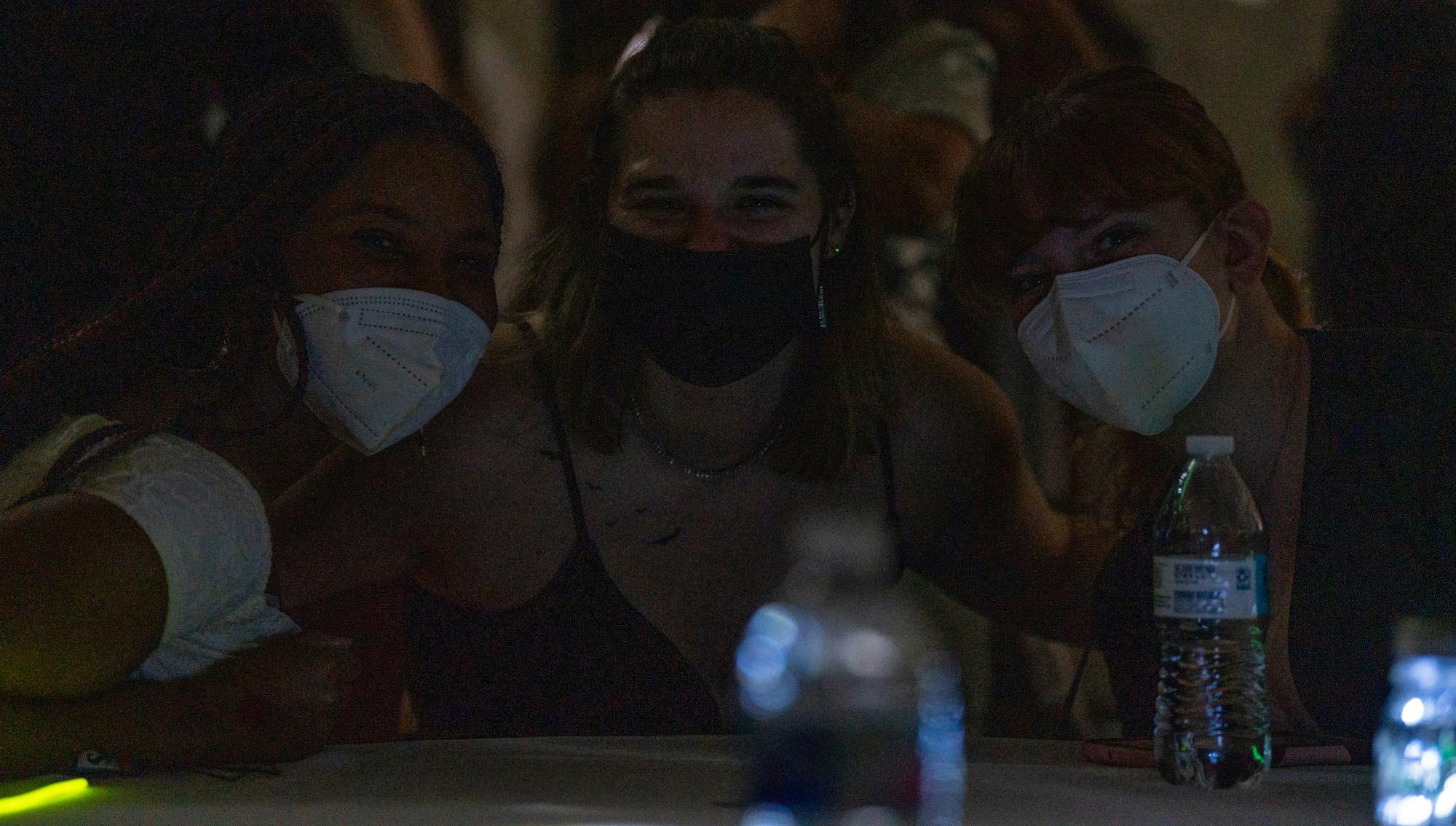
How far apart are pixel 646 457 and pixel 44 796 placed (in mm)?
1183

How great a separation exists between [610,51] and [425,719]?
1329 mm

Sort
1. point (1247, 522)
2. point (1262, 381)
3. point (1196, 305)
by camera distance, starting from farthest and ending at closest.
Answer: point (1262, 381) → point (1196, 305) → point (1247, 522)

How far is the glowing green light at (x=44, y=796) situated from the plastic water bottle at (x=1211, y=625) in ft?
4.05

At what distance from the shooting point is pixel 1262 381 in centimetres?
217

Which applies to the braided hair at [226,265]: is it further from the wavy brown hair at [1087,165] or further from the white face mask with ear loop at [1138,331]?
the white face mask with ear loop at [1138,331]

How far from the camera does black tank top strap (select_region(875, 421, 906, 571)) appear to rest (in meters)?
2.41

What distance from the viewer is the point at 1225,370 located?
2.17 m

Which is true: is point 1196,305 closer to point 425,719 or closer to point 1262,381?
point 1262,381

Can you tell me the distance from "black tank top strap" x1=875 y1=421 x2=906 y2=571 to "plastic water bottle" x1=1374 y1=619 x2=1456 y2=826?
1.18 meters

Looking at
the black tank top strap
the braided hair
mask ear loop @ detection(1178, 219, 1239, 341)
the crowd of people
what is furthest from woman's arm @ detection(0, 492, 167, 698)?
mask ear loop @ detection(1178, 219, 1239, 341)

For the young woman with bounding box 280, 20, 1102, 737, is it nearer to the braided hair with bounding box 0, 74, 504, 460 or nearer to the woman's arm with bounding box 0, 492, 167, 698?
the braided hair with bounding box 0, 74, 504, 460

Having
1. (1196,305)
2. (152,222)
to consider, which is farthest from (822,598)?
(152,222)

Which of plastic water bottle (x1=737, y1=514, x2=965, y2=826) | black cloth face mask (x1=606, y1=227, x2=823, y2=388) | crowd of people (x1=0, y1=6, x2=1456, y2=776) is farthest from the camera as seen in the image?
black cloth face mask (x1=606, y1=227, x2=823, y2=388)

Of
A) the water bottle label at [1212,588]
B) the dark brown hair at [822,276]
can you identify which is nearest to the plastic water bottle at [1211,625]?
the water bottle label at [1212,588]
